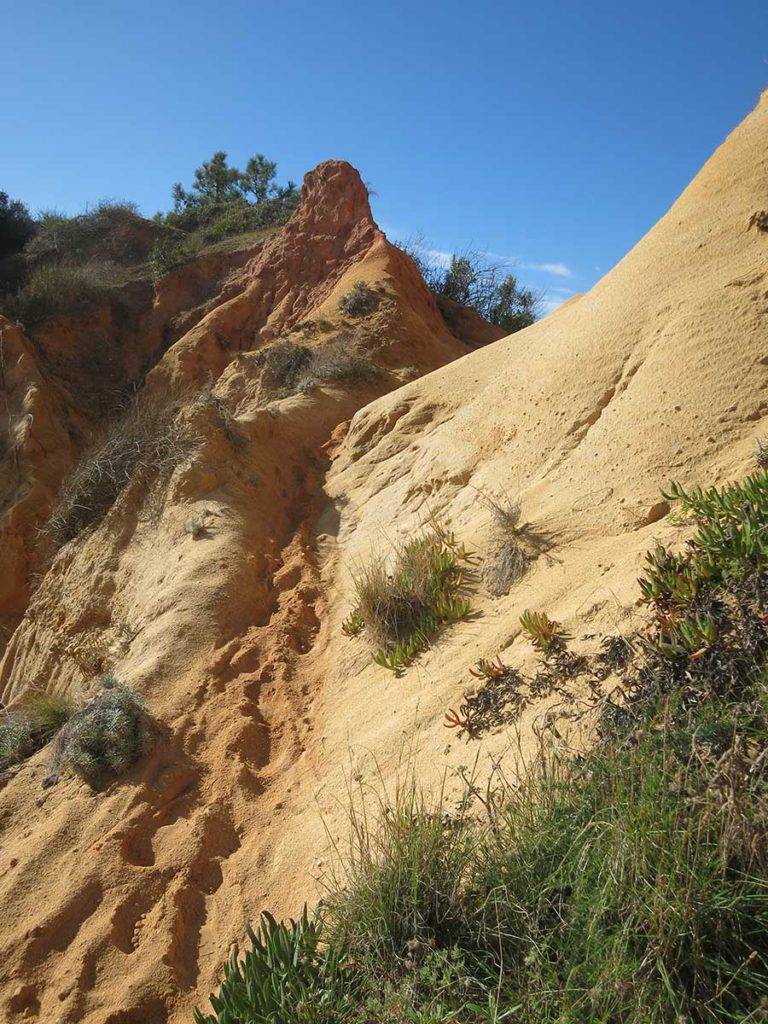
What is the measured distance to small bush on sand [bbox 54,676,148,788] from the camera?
16.7ft

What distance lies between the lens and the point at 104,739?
519 cm

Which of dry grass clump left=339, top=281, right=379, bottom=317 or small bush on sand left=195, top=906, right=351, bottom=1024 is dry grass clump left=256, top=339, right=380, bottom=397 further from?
small bush on sand left=195, top=906, right=351, bottom=1024

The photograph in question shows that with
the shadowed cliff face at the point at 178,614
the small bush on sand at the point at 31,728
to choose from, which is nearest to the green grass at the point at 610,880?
the shadowed cliff face at the point at 178,614

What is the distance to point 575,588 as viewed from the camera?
14.9 feet

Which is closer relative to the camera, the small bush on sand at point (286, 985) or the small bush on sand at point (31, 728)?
the small bush on sand at point (286, 985)

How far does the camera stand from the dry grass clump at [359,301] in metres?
14.3

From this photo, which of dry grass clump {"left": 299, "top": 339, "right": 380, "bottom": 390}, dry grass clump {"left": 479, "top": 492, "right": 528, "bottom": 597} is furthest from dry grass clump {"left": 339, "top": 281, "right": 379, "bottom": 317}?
dry grass clump {"left": 479, "top": 492, "right": 528, "bottom": 597}

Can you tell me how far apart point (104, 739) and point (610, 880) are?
13.5 feet

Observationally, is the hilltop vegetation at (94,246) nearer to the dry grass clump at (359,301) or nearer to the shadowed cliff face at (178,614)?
the shadowed cliff face at (178,614)

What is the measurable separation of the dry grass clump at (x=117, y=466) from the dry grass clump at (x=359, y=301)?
240 inches

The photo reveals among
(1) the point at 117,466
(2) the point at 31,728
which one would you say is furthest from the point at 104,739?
(1) the point at 117,466

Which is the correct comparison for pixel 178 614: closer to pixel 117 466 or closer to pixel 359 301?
pixel 117 466

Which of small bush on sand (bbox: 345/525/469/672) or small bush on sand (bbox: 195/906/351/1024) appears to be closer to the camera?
small bush on sand (bbox: 195/906/351/1024)

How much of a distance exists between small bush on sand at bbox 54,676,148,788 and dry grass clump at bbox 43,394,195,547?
12.0 ft
